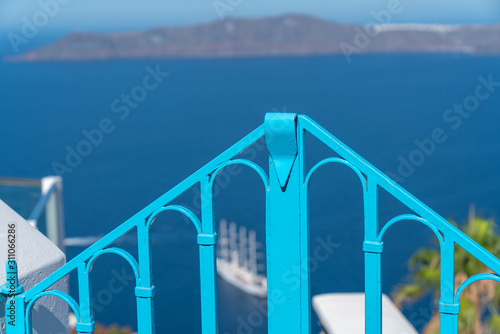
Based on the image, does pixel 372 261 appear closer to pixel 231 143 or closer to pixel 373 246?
pixel 373 246

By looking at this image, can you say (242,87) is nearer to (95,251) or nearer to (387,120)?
(387,120)

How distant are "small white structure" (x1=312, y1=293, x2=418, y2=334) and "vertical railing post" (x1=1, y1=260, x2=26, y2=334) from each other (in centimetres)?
117

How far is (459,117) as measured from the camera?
71188 mm

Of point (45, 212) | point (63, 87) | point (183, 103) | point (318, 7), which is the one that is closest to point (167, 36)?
point (318, 7)

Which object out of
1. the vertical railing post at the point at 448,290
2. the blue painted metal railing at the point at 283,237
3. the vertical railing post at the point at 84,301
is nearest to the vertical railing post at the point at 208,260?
the blue painted metal railing at the point at 283,237

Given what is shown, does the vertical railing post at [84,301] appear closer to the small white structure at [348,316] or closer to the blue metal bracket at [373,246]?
the blue metal bracket at [373,246]

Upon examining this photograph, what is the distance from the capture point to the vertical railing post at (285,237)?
5.50 ft

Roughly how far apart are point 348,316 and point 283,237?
108cm

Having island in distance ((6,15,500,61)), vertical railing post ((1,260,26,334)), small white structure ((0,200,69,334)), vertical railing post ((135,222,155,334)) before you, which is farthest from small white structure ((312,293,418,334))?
island in distance ((6,15,500,61))

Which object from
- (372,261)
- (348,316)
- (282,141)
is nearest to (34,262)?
(282,141)

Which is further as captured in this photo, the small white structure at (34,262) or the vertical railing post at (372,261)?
the small white structure at (34,262)

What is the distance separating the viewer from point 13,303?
5.95ft

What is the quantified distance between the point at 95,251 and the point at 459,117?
72789mm

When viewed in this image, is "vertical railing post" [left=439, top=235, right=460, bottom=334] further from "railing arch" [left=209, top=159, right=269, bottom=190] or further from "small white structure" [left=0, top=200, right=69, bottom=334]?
"small white structure" [left=0, top=200, right=69, bottom=334]
